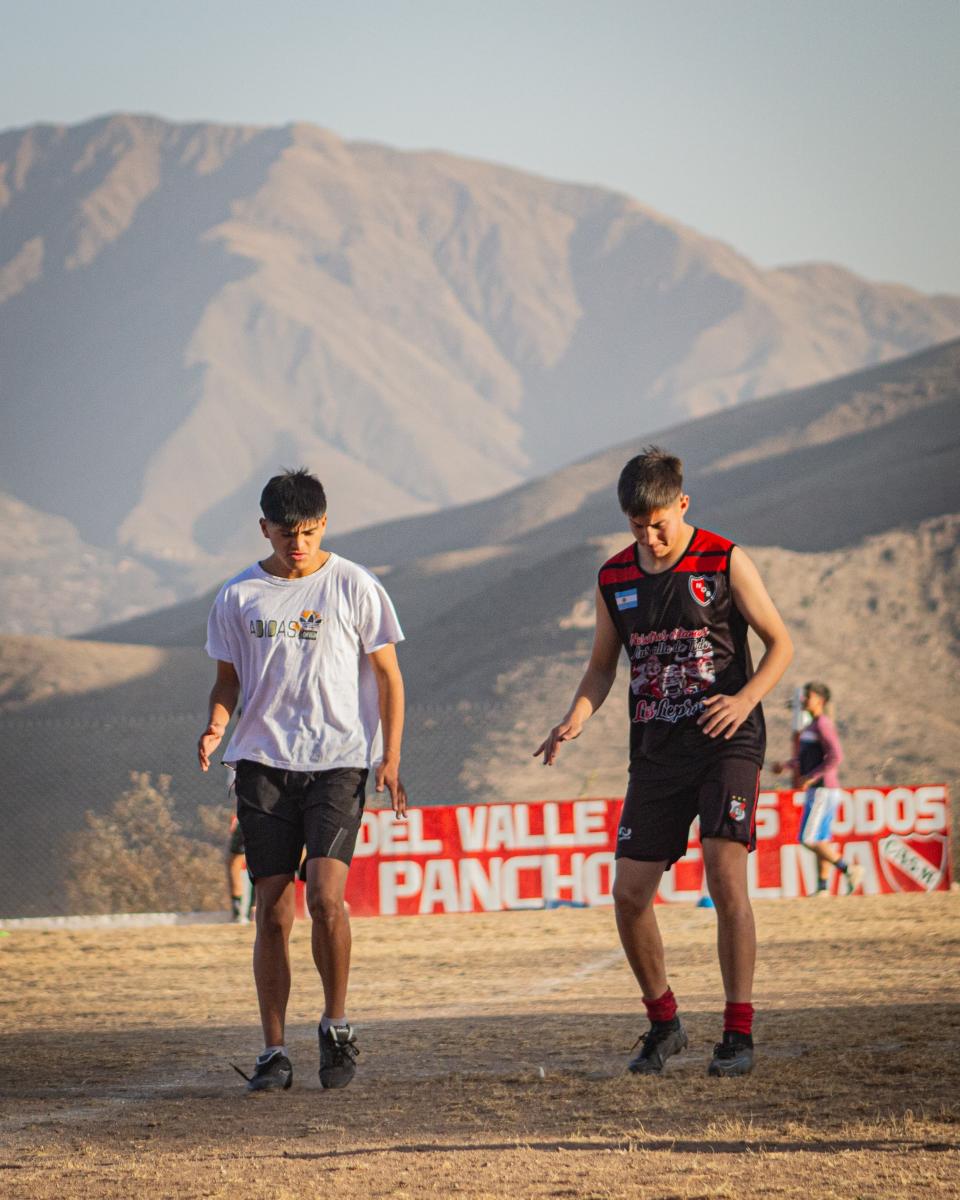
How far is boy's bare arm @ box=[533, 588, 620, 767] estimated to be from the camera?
212 inches

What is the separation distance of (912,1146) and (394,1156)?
1.33m

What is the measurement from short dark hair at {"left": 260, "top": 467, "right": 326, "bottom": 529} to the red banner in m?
7.44

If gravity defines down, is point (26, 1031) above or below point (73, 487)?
below

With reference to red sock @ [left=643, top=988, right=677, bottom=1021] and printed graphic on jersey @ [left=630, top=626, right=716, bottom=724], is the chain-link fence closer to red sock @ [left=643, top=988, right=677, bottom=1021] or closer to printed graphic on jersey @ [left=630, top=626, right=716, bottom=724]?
red sock @ [left=643, top=988, right=677, bottom=1021]

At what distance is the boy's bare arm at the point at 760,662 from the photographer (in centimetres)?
514

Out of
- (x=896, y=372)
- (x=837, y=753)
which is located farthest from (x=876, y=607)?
(x=896, y=372)

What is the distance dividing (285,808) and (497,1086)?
1.13 m

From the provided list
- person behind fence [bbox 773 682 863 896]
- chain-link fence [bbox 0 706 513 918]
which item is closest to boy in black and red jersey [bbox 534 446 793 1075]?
person behind fence [bbox 773 682 863 896]

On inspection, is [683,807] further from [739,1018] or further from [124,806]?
[124,806]

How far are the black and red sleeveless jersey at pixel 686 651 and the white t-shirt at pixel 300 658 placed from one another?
81 centimetres

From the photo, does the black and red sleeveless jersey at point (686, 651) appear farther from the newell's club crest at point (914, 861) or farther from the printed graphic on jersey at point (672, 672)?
the newell's club crest at point (914, 861)

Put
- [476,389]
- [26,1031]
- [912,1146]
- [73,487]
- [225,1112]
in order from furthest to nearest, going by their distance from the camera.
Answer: [476,389]
[73,487]
[26,1031]
[225,1112]
[912,1146]

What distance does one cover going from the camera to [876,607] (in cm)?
3869

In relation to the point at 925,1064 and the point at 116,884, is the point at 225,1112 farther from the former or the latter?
the point at 116,884
